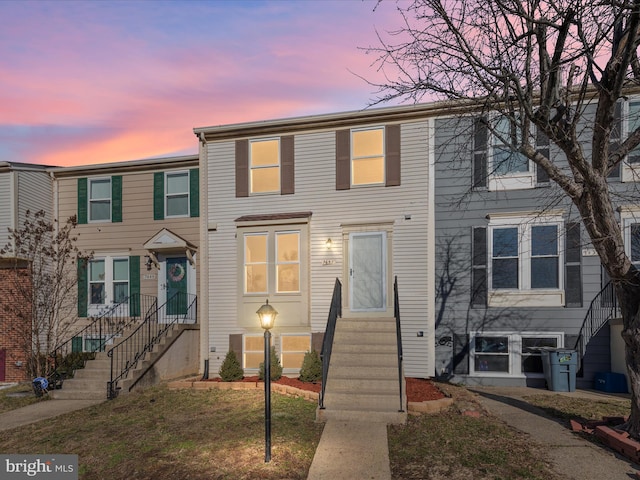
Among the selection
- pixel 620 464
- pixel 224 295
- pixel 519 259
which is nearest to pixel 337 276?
pixel 224 295

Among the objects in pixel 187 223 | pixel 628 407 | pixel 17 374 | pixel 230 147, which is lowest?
pixel 17 374

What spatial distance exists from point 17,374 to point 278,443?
1218 cm

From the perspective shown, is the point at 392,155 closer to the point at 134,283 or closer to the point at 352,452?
the point at 352,452

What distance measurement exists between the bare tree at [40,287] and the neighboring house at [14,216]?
19cm

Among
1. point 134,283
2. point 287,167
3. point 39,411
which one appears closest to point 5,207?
point 134,283

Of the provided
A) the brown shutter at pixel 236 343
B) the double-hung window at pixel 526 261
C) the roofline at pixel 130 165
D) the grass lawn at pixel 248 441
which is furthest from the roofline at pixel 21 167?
the double-hung window at pixel 526 261

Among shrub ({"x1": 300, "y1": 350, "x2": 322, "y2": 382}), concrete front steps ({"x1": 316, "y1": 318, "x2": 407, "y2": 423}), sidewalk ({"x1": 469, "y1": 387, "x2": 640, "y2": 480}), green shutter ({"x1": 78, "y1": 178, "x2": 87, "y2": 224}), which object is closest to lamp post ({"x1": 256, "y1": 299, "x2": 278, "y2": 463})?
concrete front steps ({"x1": 316, "y1": 318, "x2": 407, "y2": 423})

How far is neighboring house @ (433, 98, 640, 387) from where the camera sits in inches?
450

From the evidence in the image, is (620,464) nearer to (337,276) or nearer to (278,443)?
(278,443)

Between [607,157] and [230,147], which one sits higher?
[230,147]

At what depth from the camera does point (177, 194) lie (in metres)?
14.8

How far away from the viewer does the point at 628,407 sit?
899cm

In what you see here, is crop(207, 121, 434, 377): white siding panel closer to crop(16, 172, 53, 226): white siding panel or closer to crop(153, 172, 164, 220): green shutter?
crop(153, 172, 164, 220): green shutter

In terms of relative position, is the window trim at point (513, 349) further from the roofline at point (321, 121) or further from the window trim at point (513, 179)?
the roofline at point (321, 121)
